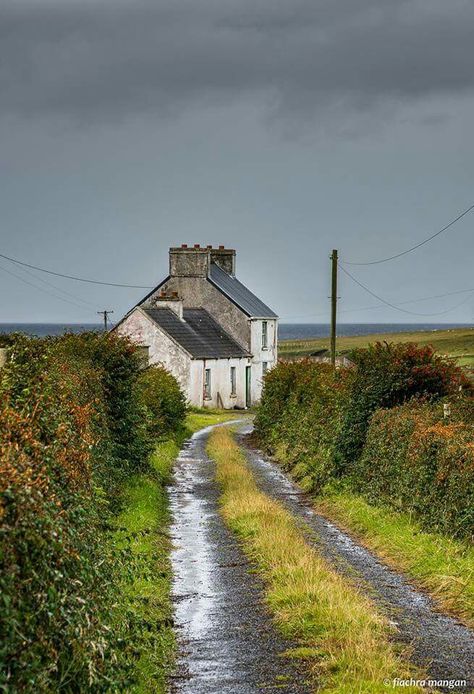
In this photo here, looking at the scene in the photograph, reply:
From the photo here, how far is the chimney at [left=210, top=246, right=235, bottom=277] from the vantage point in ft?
258

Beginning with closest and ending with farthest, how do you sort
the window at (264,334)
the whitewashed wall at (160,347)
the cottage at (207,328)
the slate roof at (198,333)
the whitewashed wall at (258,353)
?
the whitewashed wall at (160,347) < the cottage at (207,328) < the slate roof at (198,333) < the whitewashed wall at (258,353) < the window at (264,334)

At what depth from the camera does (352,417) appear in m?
25.8

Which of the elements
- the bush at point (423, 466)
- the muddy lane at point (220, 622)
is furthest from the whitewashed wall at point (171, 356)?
the muddy lane at point (220, 622)

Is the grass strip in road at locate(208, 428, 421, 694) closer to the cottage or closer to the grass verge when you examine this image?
the grass verge

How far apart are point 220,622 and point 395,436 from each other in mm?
9594

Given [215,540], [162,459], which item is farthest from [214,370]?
[215,540]

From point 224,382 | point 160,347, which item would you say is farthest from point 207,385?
point 160,347

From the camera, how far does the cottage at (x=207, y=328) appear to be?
215 feet

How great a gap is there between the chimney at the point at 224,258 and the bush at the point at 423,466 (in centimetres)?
5484

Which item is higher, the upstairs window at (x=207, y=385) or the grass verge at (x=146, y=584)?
the upstairs window at (x=207, y=385)

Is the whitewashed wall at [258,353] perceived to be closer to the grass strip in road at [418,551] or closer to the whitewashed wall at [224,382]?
the whitewashed wall at [224,382]

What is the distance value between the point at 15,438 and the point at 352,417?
17.5m

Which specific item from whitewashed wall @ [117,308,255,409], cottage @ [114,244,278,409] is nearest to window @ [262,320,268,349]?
cottage @ [114,244,278,409]

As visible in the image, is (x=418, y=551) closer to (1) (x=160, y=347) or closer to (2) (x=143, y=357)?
(2) (x=143, y=357)
